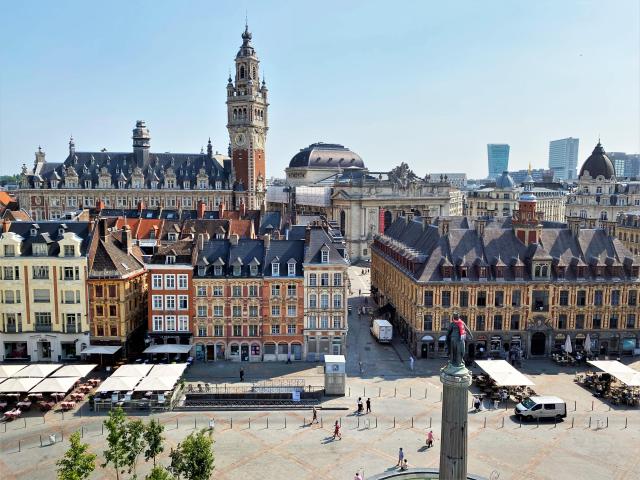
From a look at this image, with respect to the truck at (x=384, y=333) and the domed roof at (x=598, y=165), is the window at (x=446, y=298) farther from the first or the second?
the domed roof at (x=598, y=165)

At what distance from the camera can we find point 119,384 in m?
51.8

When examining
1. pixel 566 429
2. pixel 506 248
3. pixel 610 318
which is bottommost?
pixel 566 429

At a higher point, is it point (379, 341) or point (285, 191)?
point (285, 191)

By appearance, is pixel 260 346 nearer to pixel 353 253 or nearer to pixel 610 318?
pixel 610 318

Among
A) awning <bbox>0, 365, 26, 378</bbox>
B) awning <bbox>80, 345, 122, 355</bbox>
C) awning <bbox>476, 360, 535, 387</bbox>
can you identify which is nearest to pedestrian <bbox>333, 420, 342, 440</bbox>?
awning <bbox>476, 360, 535, 387</bbox>

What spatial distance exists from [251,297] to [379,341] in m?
17.6

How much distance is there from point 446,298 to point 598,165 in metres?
99.5

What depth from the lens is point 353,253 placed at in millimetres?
147625

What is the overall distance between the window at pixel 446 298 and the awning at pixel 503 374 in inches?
370

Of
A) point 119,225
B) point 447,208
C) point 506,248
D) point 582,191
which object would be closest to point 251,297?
point 506,248

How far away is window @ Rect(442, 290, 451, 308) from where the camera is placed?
66.9 meters

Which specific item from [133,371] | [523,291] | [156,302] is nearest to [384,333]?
[523,291]

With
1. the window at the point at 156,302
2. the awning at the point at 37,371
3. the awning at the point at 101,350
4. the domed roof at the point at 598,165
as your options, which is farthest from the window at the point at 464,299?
the domed roof at the point at 598,165

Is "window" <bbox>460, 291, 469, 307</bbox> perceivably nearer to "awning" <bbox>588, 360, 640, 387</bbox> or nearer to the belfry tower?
"awning" <bbox>588, 360, 640, 387</bbox>
